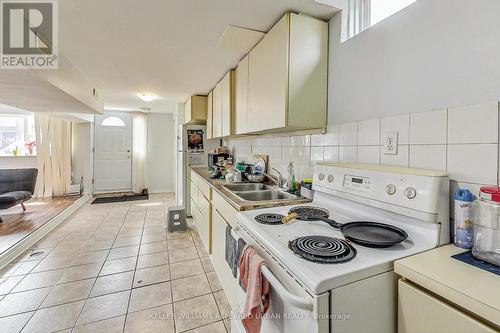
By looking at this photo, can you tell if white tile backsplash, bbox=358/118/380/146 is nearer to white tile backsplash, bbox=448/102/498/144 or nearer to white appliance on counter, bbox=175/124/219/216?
white tile backsplash, bbox=448/102/498/144

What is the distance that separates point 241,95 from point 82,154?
5001 mm

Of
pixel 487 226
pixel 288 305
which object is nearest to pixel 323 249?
pixel 288 305

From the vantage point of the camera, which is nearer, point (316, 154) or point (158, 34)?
point (316, 154)

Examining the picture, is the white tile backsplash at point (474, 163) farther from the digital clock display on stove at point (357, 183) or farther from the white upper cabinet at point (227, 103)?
the white upper cabinet at point (227, 103)

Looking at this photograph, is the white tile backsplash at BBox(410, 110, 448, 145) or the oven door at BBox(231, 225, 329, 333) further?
the white tile backsplash at BBox(410, 110, 448, 145)

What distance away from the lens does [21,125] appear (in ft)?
16.3

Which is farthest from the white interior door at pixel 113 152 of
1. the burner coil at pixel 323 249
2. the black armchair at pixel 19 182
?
the burner coil at pixel 323 249

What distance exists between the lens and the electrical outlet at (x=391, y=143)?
116 cm

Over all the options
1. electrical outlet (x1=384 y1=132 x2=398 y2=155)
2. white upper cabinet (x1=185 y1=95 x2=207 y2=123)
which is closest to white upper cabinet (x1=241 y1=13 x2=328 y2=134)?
electrical outlet (x1=384 y1=132 x2=398 y2=155)

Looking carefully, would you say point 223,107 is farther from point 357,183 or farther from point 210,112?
point 357,183

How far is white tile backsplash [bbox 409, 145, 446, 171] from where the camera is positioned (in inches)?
38.4

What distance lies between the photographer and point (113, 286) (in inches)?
77.3

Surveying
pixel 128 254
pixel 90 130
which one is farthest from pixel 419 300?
pixel 90 130

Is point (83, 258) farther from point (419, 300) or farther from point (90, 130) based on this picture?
point (90, 130)
